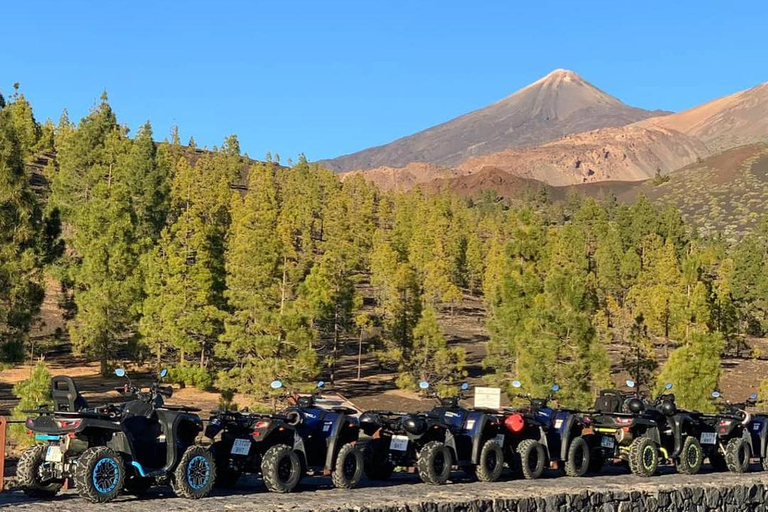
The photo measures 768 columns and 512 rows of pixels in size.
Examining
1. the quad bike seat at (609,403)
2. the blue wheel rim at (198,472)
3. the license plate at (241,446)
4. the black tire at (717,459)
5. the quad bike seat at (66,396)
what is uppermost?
the quad bike seat at (66,396)

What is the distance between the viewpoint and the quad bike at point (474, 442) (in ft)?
49.9

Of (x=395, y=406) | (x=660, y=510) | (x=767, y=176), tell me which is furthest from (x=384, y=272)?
(x=767, y=176)

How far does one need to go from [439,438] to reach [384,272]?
46821 mm

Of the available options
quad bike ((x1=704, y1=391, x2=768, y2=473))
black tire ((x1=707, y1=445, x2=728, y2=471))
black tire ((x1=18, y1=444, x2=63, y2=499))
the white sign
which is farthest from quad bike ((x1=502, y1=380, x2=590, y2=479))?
black tire ((x1=18, y1=444, x2=63, y2=499))

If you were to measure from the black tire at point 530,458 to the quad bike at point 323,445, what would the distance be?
331 cm

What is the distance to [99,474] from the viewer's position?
11.3m

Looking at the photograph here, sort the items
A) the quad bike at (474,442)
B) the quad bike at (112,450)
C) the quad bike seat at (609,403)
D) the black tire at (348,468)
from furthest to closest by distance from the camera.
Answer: the quad bike seat at (609,403) → the quad bike at (474,442) → the black tire at (348,468) → the quad bike at (112,450)

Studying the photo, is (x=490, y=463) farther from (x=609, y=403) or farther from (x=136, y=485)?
(x=136, y=485)

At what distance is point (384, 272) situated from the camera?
203ft

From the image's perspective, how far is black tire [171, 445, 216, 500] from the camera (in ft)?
39.9

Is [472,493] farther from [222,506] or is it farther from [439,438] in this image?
[222,506]

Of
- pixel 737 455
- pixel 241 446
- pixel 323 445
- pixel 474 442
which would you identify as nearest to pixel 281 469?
pixel 241 446

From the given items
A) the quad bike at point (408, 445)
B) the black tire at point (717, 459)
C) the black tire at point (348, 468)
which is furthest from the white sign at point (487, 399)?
the black tire at point (717, 459)

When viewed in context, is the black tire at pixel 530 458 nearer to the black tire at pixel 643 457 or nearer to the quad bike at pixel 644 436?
the quad bike at pixel 644 436
